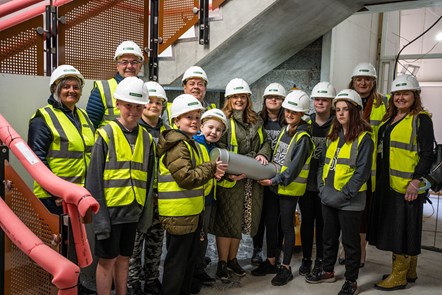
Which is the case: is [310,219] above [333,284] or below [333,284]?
above

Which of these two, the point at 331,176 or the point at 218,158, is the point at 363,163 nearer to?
the point at 331,176

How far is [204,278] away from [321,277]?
3.12 feet

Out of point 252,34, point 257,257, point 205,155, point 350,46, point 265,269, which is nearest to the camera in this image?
point 205,155

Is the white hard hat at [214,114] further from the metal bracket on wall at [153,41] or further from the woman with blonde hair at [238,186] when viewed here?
the metal bracket on wall at [153,41]

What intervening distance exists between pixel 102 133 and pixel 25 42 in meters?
1.11

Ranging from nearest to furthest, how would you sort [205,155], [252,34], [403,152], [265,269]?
[205,155] → [403,152] → [265,269] → [252,34]

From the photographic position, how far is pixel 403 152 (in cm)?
325

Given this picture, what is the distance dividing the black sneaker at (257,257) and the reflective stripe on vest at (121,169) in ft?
5.44

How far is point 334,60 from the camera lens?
5.24 meters

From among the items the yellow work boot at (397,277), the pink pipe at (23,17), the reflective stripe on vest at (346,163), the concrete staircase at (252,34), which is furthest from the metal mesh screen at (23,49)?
the yellow work boot at (397,277)

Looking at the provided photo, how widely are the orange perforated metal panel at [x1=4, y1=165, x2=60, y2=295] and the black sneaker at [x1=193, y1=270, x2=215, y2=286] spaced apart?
149 cm

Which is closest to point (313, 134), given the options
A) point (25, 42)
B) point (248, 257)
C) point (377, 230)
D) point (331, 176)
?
point (331, 176)

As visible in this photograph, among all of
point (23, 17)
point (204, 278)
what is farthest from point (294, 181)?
point (23, 17)

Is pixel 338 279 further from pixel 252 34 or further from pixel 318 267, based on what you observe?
pixel 252 34
